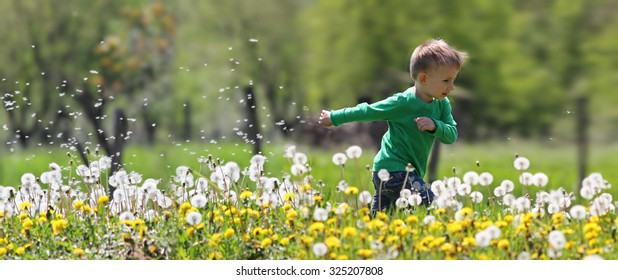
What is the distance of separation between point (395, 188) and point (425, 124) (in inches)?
18.6

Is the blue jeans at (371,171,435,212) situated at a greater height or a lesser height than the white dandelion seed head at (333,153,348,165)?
lesser

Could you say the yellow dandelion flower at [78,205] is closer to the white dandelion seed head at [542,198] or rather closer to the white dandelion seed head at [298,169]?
the white dandelion seed head at [298,169]

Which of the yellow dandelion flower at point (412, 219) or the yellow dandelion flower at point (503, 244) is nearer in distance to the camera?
the yellow dandelion flower at point (503, 244)

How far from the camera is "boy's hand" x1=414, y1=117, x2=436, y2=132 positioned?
448 cm

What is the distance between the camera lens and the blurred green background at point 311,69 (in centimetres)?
1325

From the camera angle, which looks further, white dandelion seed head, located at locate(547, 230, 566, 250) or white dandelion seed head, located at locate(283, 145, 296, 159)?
white dandelion seed head, located at locate(283, 145, 296, 159)

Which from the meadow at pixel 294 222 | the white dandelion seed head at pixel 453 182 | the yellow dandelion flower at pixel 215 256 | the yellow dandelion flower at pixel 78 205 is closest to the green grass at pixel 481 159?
the meadow at pixel 294 222

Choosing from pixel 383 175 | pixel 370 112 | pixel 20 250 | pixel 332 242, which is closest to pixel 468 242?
pixel 332 242

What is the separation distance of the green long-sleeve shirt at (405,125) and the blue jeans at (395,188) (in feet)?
0.17

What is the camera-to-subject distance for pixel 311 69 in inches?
601

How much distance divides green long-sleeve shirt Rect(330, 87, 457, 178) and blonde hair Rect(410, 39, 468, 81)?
0.16 m

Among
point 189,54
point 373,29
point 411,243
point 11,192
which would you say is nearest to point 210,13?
point 189,54

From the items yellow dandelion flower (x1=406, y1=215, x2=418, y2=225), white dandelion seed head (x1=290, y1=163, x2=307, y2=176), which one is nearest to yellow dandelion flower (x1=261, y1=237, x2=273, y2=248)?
white dandelion seed head (x1=290, y1=163, x2=307, y2=176)

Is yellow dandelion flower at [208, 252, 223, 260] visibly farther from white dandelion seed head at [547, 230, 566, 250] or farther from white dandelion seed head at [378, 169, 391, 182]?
white dandelion seed head at [547, 230, 566, 250]
